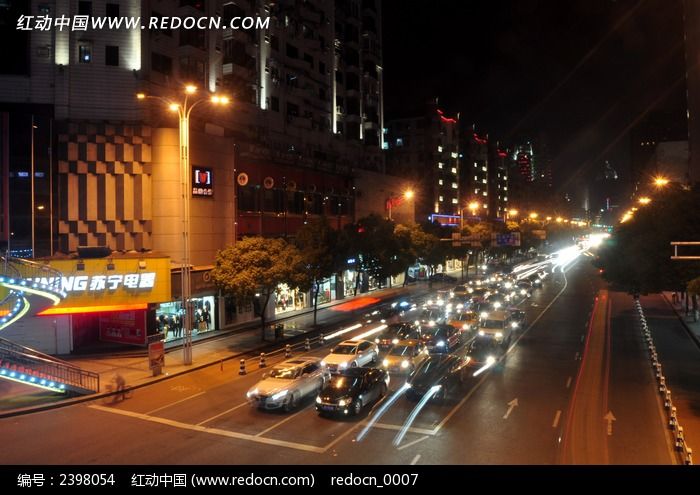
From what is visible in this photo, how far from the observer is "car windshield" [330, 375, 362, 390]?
63.0 feet

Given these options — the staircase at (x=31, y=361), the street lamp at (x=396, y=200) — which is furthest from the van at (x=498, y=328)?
the street lamp at (x=396, y=200)

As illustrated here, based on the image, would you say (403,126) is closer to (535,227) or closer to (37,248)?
(535,227)

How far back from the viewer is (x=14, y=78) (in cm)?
3391

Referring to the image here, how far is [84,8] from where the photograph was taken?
3572cm

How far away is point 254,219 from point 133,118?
40.0 feet

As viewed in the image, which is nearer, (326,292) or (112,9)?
(112,9)

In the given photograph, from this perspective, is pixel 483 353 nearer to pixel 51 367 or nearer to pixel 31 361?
pixel 51 367

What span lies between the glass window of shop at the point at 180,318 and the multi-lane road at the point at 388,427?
10.1 metres

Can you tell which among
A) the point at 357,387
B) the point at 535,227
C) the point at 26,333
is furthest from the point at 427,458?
the point at 535,227

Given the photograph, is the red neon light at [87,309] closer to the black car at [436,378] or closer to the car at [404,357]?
the car at [404,357]

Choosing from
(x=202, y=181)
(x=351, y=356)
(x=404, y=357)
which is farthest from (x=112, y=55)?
(x=404, y=357)

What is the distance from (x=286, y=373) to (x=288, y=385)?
1.10 metres

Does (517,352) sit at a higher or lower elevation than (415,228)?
lower

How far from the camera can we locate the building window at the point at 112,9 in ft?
119
